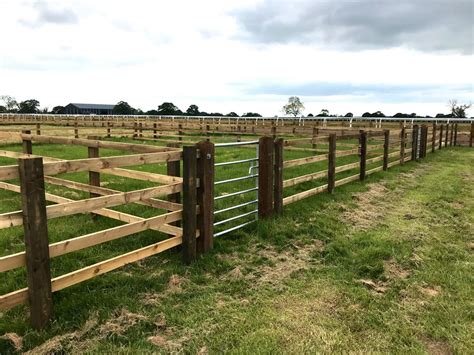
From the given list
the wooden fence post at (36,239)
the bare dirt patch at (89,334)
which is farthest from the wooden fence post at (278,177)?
the wooden fence post at (36,239)

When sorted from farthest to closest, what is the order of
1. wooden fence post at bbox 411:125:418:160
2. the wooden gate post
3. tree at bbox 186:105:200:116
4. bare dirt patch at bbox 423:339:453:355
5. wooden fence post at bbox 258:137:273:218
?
tree at bbox 186:105:200:116 < the wooden gate post < wooden fence post at bbox 411:125:418:160 < wooden fence post at bbox 258:137:273:218 < bare dirt patch at bbox 423:339:453:355

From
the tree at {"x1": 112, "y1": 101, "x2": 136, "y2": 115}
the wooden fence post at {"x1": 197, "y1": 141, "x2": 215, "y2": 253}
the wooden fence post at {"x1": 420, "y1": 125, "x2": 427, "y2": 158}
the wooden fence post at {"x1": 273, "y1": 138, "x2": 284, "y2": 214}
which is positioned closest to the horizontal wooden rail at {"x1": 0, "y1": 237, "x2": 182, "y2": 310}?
the wooden fence post at {"x1": 197, "y1": 141, "x2": 215, "y2": 253}

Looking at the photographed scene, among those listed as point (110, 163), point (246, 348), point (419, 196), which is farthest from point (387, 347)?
point (419, 196)

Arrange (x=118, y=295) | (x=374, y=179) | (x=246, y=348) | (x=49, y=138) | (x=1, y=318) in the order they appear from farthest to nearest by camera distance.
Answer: (x=374, y=179) → (x=49, y=138) → (x=118, y=295) → (x=1, y=318) → (x=246, y=348)

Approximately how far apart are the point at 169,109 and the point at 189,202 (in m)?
94.5

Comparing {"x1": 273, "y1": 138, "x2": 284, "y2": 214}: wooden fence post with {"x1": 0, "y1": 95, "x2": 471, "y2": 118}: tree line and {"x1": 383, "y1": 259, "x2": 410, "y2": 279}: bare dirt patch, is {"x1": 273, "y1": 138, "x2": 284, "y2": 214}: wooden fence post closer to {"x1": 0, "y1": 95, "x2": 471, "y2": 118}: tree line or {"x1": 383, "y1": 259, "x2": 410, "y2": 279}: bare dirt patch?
{"x1": 383, "y1": 259, "x2": 410, "y2": 279}: bare dirt patch

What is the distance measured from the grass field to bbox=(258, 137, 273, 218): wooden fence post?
289mm

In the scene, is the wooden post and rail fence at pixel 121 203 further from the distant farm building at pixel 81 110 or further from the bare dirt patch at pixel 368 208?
the distant farm building at pixel 81 110

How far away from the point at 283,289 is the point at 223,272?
73 cm

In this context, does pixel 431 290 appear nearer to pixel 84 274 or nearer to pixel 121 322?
pixel 121 322

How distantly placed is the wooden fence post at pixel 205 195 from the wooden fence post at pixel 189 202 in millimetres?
146

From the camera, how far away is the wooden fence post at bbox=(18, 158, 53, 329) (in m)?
2.96

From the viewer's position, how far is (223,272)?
4391 mm

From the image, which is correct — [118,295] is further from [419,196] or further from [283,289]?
[419,196]
